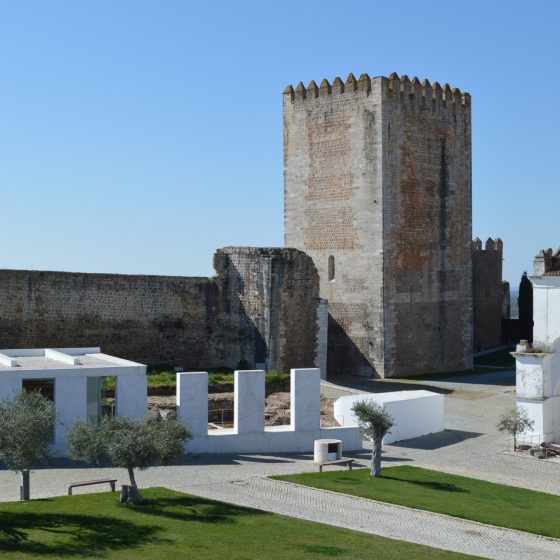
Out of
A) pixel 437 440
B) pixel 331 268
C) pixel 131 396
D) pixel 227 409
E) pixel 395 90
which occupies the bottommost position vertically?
pixel 437 440

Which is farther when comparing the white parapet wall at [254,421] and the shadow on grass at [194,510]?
the white parapet wall at [254,421]

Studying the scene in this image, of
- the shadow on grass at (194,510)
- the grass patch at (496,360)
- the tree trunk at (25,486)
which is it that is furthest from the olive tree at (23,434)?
the grass patch at (496,360)

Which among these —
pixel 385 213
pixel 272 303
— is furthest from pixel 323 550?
pixel 385 213

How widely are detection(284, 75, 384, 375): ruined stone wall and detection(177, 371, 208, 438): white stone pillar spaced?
1289 centimetres

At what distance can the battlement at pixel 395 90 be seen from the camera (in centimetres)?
3241

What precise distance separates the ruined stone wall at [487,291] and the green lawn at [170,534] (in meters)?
28.0

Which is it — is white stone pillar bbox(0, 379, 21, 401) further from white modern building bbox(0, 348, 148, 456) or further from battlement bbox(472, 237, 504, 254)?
battlement bbox(472, 237, 504, 254)

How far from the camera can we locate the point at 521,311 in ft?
144

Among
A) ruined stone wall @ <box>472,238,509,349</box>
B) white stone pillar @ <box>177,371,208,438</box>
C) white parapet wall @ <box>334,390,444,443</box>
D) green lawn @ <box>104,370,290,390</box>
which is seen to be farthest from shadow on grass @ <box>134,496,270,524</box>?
ruined stone wall @ <box>472,238,509,349</box>

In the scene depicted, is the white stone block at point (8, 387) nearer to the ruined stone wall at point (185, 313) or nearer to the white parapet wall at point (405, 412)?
the white parapet wall at point (405, 412)

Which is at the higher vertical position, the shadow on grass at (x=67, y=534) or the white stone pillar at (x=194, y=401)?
the white stone pillar at (x=194, y=401)

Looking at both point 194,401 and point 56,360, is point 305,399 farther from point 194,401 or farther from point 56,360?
point 56,360

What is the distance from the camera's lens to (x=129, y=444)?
1513 centimetres

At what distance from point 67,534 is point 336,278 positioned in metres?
20.7
